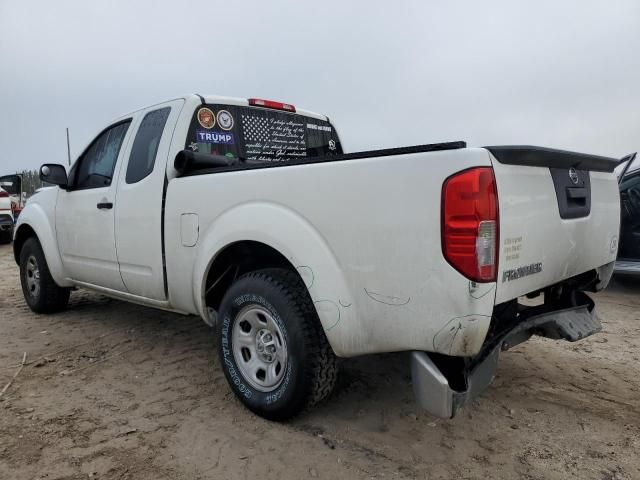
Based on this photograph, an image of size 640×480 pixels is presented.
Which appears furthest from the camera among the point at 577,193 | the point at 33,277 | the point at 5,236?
the point at 5,236

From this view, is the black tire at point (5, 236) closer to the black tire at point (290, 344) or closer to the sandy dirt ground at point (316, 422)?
the sandy dirt ground at point (316, 422)

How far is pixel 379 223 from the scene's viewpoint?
7.05 feet

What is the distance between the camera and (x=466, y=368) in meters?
2.24

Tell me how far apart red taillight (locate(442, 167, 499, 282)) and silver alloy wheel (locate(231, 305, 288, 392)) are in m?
1.11

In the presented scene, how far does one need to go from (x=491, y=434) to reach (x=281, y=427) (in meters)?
1.15

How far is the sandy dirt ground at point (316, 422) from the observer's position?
237 centimetres

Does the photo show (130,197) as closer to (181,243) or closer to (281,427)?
(181,243)

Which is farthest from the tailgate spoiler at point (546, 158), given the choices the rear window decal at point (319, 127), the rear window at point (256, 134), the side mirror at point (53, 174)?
the side mirror at point (53, 174)

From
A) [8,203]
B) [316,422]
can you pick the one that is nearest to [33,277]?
[316,422]

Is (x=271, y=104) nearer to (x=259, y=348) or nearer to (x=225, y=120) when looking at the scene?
(x=225, y=120)

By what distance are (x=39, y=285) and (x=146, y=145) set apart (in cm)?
245

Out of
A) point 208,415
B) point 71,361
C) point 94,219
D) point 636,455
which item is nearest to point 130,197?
point 94,219

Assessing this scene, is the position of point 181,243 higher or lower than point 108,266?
higher

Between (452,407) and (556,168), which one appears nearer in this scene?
(452,407)
